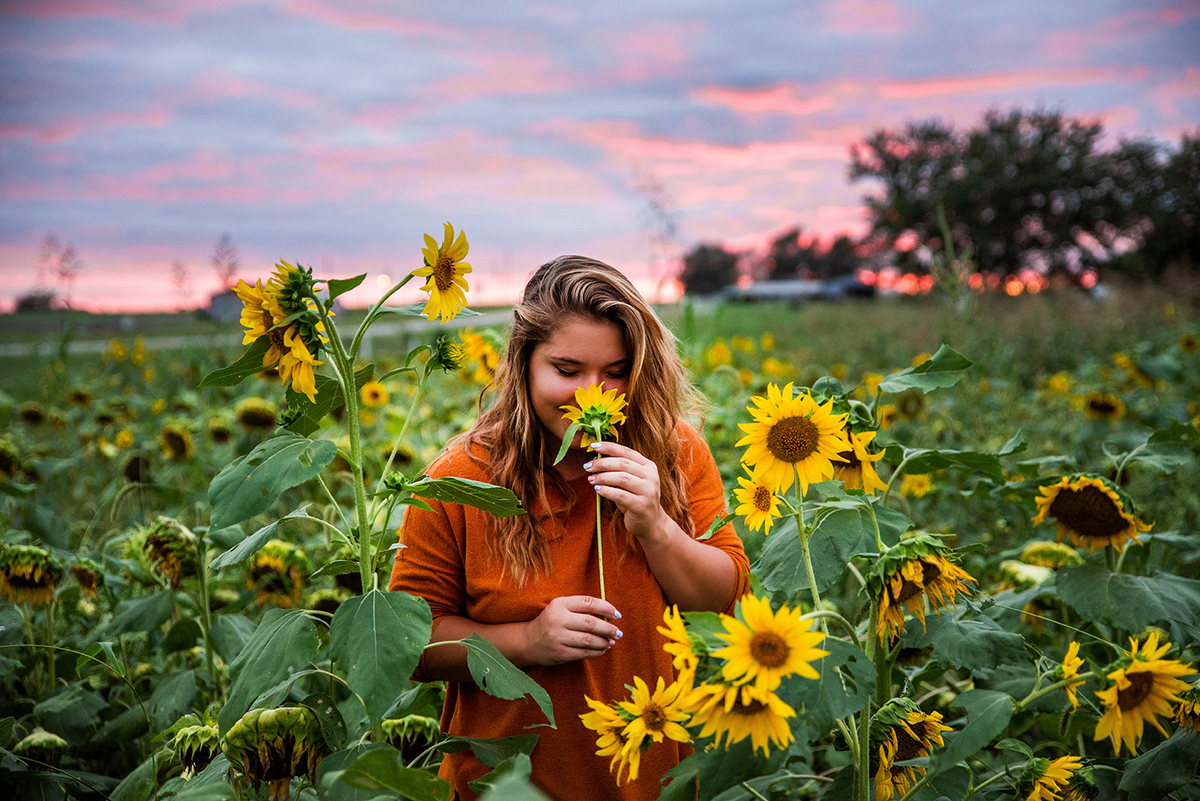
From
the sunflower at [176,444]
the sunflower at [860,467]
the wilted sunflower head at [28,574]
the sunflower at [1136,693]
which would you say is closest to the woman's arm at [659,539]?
the sunflower at [860,467]

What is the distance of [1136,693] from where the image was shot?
0.99m

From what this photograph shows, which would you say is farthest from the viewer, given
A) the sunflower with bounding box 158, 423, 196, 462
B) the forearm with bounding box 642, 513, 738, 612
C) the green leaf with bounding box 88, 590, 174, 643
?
the sunflower with bounding box 158, 423, 196, 462

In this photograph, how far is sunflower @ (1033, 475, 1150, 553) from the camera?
1.44m

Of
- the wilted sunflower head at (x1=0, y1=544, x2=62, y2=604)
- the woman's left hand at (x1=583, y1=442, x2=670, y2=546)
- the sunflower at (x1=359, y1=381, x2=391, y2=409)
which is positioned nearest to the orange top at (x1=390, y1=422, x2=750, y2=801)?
the woman's left hand at (x1=583, y1=442, x2=670, y2=546)

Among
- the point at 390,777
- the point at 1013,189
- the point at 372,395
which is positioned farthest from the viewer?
the point at 1013,189

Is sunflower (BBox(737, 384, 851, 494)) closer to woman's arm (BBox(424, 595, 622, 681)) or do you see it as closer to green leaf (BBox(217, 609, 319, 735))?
woman's arm (BBox(424, 595, 622, 681))

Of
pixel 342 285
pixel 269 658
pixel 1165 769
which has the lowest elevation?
pixel 1165 769

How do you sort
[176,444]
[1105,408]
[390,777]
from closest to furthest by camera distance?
[390,777] → [176,444] → [1105,408]

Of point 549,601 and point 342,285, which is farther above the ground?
point 342,285

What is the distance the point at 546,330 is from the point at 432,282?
0.46 metres

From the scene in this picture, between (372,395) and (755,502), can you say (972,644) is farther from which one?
(372,395)

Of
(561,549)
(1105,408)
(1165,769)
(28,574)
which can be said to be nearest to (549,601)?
(561,549)

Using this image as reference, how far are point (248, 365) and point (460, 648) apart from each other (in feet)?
2.09

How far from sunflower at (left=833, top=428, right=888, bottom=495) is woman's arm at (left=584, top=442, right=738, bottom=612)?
0.25 meters
